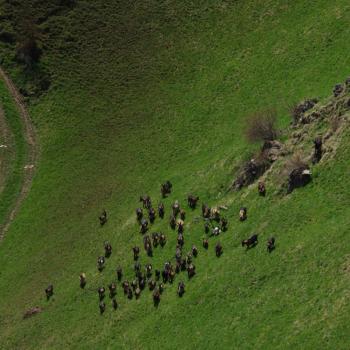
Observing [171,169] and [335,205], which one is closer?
[335,205]

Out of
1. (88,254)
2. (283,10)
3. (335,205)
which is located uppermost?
(283,10)

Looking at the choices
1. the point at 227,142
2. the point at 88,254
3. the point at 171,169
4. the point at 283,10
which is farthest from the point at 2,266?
the point at 283,10

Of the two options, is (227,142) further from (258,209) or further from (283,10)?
(283,10)

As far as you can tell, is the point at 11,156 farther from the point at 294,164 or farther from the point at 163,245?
the point at 294,164

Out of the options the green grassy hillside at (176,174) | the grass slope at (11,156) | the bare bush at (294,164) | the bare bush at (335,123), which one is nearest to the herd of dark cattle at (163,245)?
the green grassy hillside at (176,174)

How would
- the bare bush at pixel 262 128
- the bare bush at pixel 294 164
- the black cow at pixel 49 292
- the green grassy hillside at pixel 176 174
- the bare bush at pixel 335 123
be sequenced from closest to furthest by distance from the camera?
1. the green grassy hillside at pixel 176 174
2. the bare bush at pixel 294 164
3. the bare bush at pixel 335 123
4. the bare bush at pixel 262 128
5. the black cow at pixel 49 292

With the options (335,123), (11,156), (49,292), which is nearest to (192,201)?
(335,123)

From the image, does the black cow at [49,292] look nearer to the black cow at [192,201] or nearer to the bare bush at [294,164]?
the black cow at [192,201]
